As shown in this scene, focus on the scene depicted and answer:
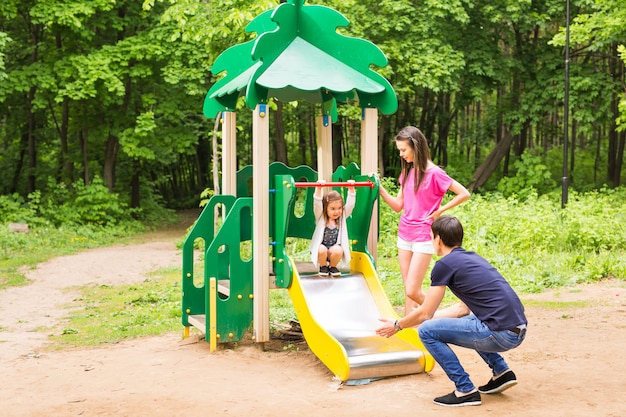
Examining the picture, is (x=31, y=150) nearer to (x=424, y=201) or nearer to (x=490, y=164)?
(x=490, y=164)

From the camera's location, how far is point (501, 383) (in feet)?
15.3

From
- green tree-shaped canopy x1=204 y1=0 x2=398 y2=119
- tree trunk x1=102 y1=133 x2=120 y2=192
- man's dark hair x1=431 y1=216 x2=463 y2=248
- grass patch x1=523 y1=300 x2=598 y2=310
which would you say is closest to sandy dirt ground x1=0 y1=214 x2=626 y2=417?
grass patch x1=523 y1=300 x2=598 y2=310

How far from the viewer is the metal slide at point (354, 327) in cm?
531

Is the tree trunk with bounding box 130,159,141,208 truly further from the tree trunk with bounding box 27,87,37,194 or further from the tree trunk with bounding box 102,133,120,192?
the tree trunk with bounding box 27,87,37,194

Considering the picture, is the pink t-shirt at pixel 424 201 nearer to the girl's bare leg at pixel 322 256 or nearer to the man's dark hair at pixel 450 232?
the girl's bare leg at pixel 322 256

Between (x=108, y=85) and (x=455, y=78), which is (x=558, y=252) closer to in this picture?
(x=455, y=78)

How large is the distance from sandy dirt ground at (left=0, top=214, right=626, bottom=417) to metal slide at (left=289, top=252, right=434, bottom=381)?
130 mm

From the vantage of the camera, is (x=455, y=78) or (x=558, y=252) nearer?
(x=558, y=252)

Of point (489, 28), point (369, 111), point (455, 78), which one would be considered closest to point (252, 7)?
point (369, 111)

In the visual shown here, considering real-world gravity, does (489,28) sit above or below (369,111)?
above

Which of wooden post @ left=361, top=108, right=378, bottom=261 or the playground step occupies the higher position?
wooden post @ left=361, top=108, right=378, bottom=261

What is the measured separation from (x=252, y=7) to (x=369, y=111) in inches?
231

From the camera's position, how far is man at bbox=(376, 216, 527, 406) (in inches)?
171

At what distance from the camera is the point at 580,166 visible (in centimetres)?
2831
